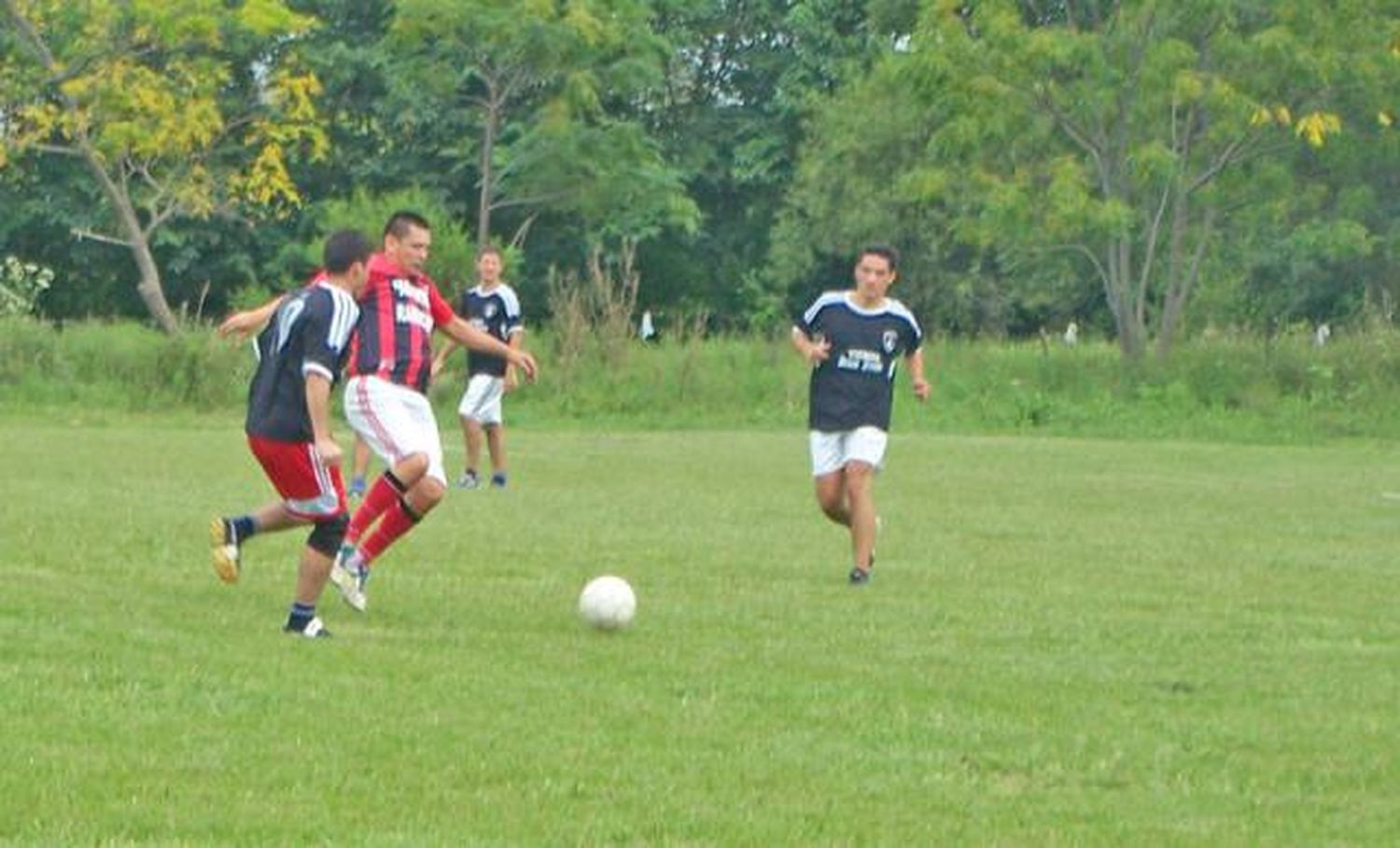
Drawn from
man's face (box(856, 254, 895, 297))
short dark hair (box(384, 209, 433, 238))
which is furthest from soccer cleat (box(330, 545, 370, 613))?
man's face (box(856, 254, 895, 297))

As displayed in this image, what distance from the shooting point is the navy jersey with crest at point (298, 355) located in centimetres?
1055

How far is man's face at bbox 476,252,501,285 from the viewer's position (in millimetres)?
20578

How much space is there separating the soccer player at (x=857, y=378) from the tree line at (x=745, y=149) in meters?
21.7

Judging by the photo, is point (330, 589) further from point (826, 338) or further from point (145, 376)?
point (145, 376)

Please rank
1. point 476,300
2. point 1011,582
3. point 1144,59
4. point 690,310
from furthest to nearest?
point 690,310 < point 1144,59 < point 476,300 < point 1011,582

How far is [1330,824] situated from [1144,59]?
30222 millimetres

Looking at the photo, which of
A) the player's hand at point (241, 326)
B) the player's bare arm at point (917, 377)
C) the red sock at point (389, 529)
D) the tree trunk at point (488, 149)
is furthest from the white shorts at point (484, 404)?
the tree trunk at point (488, 149)

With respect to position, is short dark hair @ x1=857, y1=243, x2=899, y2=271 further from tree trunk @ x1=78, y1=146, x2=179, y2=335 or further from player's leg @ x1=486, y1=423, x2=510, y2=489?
tree trunk @ x1=78, y1=146, x2=179, y2=335

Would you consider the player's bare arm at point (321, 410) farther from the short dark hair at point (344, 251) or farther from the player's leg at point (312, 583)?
the short dark hair at point (344, 251)

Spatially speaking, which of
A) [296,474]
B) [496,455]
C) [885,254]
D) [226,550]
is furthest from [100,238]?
[296,474]

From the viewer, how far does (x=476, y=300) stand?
68.7 ft

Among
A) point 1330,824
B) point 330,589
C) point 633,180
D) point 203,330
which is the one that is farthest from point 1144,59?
point 1330,824

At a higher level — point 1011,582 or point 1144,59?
point 1144,59

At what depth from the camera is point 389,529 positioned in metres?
11.8
